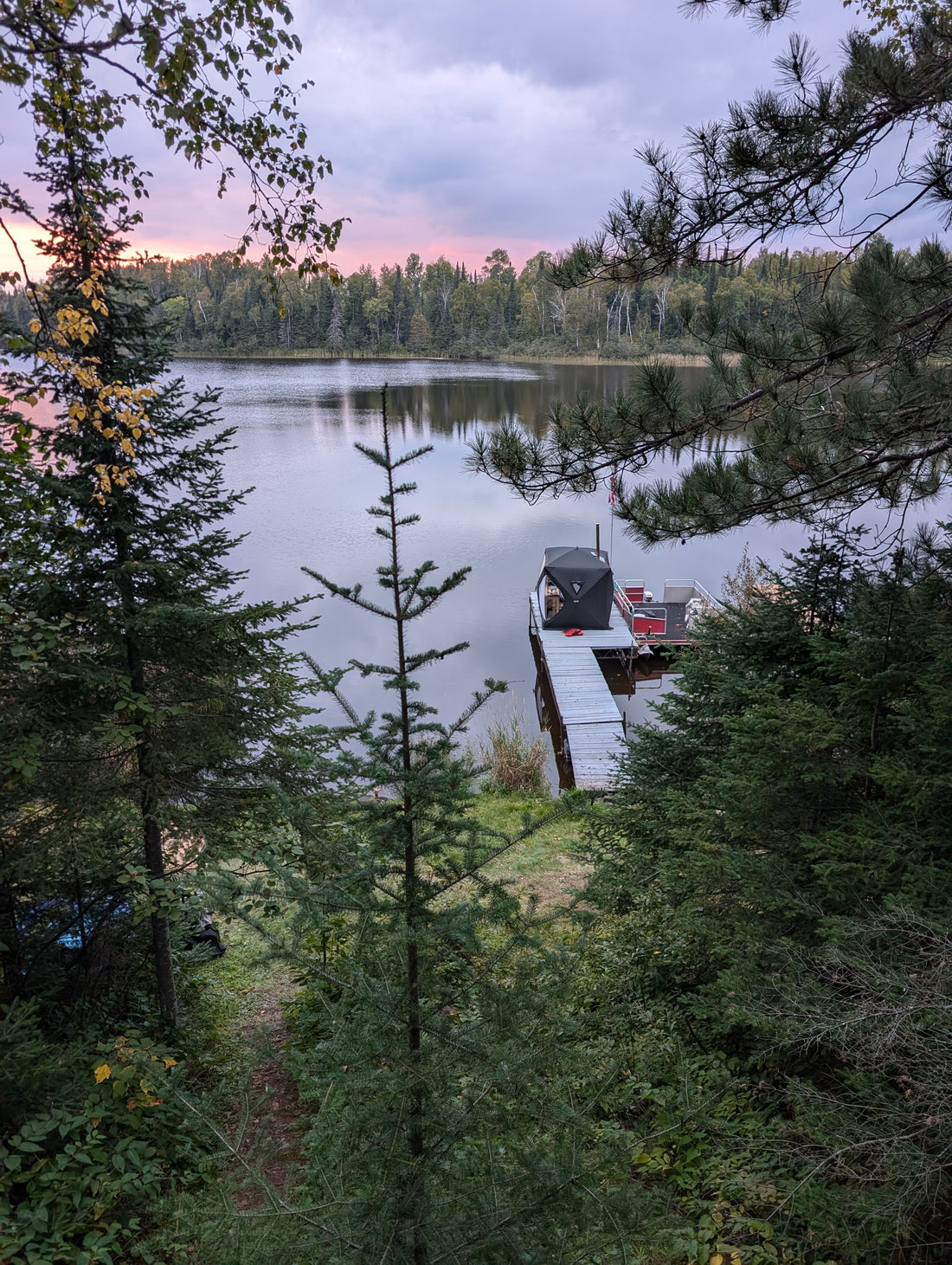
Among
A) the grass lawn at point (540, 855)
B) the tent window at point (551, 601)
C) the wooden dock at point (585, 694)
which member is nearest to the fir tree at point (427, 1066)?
the grass lawn at point (540, 855)

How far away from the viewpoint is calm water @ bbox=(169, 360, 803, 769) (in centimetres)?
1864

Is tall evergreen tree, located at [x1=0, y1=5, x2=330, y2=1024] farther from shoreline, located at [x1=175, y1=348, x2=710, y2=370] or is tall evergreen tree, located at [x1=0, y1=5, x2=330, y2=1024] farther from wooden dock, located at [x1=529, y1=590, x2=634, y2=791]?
shoreline, located at [x1=175, y1=348, x2=710, y2=370]

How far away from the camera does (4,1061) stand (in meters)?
3.43

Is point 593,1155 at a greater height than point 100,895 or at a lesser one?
greater

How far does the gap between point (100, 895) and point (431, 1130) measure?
325 cm

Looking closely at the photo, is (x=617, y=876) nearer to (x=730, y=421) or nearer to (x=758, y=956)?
(x=758, y=956)

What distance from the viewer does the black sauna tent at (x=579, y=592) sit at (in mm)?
18234

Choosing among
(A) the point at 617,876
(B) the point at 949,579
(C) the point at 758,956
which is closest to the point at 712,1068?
(C) the point at 758,956

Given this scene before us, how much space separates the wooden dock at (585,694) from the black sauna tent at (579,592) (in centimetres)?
29

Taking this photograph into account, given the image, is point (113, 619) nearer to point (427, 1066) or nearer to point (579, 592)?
point (427, 1066)

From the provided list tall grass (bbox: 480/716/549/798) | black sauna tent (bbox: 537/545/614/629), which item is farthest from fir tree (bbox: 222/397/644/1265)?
black sauna tent (bbox: 537/545/614/629)

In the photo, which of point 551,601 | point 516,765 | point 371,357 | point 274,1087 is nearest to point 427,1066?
point 274,1087

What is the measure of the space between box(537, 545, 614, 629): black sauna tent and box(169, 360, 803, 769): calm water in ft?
4.84

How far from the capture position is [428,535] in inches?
1025
